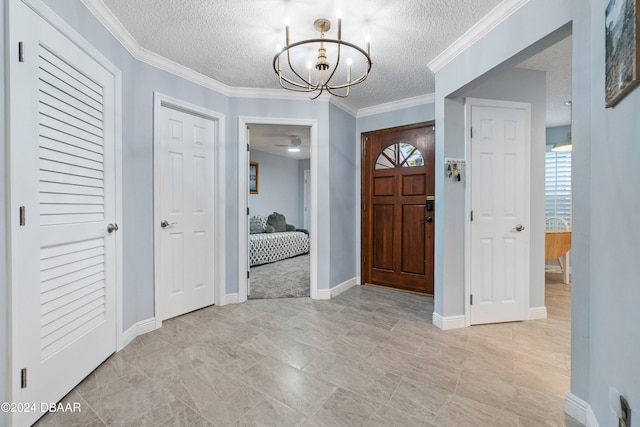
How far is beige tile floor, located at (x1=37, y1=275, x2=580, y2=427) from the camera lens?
1.43 meters

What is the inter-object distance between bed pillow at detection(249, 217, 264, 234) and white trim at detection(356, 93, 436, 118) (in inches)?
119

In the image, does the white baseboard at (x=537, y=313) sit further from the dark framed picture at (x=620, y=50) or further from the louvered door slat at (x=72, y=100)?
the louvered door slat at (x=72, y=100)

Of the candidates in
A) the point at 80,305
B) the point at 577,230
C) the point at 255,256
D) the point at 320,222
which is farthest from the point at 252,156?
the point at 577,230

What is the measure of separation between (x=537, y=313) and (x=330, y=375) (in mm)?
2197

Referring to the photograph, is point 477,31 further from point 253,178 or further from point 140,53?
point 253,178

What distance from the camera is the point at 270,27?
2.01 metres

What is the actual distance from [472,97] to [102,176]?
9.98 ft

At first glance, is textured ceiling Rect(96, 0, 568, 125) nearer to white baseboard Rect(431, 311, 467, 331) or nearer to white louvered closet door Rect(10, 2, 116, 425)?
white louvered closet door Rect(10, 2, 116, 425)

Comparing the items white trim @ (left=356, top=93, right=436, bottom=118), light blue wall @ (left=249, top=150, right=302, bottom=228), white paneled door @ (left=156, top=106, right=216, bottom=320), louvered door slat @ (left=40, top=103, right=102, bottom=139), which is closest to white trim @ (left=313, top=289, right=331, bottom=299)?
white paneled door @ (left=156, top=106, right=216, bottom=320)

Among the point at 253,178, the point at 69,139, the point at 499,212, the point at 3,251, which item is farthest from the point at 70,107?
the point at 253,178

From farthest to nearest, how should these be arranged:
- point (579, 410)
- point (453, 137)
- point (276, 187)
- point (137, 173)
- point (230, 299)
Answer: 1. point (276, 187)
2. point (230, 299)
3. point (453, 137)
4. point (137, 173)
5. point (579, 410)

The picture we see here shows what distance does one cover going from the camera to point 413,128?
11.4ft

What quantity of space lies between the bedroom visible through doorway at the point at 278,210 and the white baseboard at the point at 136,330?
110 centimetres

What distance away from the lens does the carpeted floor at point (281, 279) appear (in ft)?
11.3
